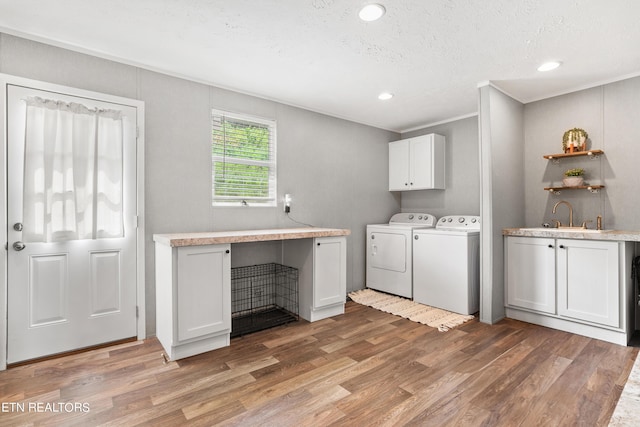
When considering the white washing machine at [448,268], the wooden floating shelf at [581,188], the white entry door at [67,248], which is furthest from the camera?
the white washing machine at [448,268]

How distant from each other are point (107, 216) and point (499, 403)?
310 cm

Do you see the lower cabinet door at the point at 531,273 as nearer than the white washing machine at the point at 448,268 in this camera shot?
Yes

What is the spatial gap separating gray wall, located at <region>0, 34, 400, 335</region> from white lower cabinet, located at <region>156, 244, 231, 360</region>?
0.39 metres

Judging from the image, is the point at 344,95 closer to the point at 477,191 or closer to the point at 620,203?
the point at 477,191

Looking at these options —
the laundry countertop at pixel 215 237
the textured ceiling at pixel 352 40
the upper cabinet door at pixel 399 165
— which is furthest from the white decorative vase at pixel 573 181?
the laundry countertop at pixel 215 237

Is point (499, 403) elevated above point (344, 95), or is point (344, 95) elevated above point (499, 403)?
point (344, 95)

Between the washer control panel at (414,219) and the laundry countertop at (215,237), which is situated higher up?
the washer control panel at (414,219)

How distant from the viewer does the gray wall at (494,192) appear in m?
3.18

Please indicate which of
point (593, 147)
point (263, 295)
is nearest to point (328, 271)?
point (263, 295)

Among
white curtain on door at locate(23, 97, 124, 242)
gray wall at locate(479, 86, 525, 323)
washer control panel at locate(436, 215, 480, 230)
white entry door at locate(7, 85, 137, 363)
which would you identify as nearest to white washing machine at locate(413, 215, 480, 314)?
washer control panel at locate(436, 215, 480, 230)

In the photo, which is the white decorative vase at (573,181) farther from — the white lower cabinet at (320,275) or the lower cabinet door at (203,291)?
the lower cabinet door at (203,291)

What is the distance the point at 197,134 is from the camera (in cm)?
310

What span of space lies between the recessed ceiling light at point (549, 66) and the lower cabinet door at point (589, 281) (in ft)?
5.11

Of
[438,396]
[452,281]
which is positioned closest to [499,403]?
[438,396]
